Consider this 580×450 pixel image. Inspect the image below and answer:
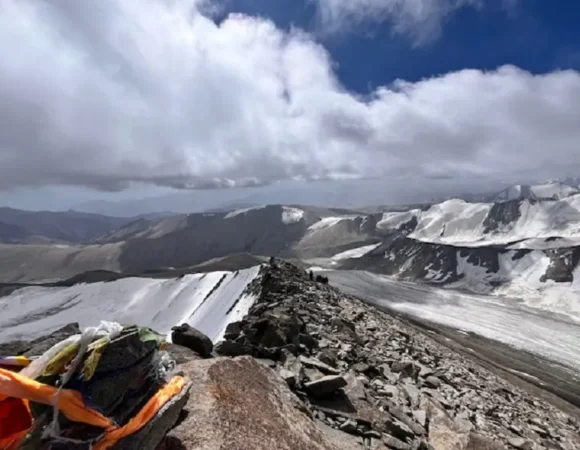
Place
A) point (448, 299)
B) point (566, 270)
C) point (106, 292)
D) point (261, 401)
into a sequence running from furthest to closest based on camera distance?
point (566, 270), point (448, 299), point (106, 292), point (261, 401)

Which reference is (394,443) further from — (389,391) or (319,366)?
(389,391)

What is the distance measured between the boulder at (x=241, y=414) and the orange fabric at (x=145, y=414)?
815 mm

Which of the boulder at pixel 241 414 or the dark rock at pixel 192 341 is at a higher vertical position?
the boulder at pixel 241 414

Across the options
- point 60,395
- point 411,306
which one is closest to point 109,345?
point 60,395

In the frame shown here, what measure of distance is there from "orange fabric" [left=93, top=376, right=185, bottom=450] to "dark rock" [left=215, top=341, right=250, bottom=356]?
7.75 meters

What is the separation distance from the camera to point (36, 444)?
197 inches

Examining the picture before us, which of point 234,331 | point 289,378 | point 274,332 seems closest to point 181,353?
point 289,378

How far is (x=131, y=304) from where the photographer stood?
3565 inches

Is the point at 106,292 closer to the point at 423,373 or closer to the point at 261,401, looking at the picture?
the point at 423,373

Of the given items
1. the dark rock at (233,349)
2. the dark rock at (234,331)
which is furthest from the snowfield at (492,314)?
the dark rock at (233,349)

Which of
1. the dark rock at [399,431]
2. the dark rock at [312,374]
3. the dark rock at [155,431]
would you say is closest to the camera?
the dark rock at [155,431]

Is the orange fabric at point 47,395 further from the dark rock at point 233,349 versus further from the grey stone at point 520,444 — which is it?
the grey stone at point 520,444

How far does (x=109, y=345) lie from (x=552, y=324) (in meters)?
135

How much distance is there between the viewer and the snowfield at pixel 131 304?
2596 inches
